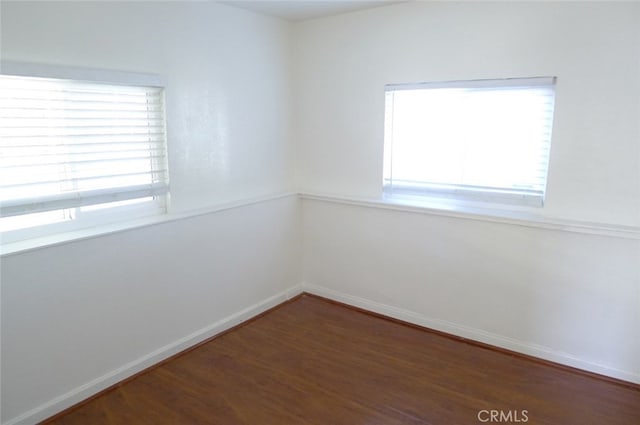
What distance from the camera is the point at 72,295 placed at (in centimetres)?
230

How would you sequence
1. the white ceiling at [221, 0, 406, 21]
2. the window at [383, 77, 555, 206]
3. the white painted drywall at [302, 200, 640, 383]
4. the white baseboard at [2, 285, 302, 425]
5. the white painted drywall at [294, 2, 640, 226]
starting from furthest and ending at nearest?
the white ceiling at [221, 0, 406, 21] → the window at [383, 77, 555, 206] → the white painted drywall at [302, 200, 640, 383] → the white painted drywall at [294, 2, 640, 226] → the white baseboard at [2, 285, 302, 425]

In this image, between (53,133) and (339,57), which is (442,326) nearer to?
(339,57)

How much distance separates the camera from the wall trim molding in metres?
2.47

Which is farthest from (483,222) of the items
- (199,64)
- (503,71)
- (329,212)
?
(199,64)

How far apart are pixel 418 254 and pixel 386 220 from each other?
36cm

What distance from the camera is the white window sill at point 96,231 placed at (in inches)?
82.9

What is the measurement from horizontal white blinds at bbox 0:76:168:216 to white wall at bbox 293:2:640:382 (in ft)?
4.82

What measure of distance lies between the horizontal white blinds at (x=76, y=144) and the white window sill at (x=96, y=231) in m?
0.15

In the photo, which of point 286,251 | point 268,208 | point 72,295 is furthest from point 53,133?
point 286,251

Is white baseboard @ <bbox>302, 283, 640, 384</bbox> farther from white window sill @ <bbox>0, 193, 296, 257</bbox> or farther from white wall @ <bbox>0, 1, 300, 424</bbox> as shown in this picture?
white window sill @ <bbox>0, 193, 296, 257</bbox>

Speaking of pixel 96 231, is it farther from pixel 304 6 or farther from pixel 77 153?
pixel 304 6

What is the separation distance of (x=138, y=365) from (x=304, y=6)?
107 inches

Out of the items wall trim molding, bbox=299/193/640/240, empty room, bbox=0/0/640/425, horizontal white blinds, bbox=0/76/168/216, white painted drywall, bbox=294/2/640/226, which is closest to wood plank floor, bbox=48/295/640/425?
empty room, bbox=0/0/640/425

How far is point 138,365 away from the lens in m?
2.66
